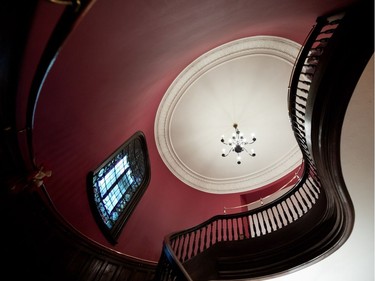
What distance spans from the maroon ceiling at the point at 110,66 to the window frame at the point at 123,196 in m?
0.12

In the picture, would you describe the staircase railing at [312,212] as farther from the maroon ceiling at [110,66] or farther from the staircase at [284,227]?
the maroon ceiling at [110,66]


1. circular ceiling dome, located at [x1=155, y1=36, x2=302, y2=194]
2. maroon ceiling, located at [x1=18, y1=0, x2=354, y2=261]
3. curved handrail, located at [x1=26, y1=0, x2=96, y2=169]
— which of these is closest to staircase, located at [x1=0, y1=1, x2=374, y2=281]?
curved handrail, located at [x1=26, y1=0, x2=96, y2=169]

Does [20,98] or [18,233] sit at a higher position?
[20,98]

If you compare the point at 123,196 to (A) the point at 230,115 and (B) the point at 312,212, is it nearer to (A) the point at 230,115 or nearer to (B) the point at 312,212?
(B) the point at 312,212

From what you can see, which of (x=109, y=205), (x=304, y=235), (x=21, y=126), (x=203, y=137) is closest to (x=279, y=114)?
(x=203, y=137)

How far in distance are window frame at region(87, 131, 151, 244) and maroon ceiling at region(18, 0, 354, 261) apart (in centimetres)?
12

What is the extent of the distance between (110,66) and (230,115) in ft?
17.5

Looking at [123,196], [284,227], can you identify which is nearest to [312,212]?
[284,227]

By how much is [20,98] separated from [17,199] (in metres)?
1.29

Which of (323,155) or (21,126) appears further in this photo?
(323,155)

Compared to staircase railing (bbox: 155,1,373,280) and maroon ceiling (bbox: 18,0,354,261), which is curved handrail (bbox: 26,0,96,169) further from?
staircase railing (bbox: 155,1,373,280)

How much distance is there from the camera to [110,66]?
11.2ft

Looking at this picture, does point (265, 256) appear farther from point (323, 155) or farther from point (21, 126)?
point (21, 126)

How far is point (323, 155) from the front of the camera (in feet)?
10.4
